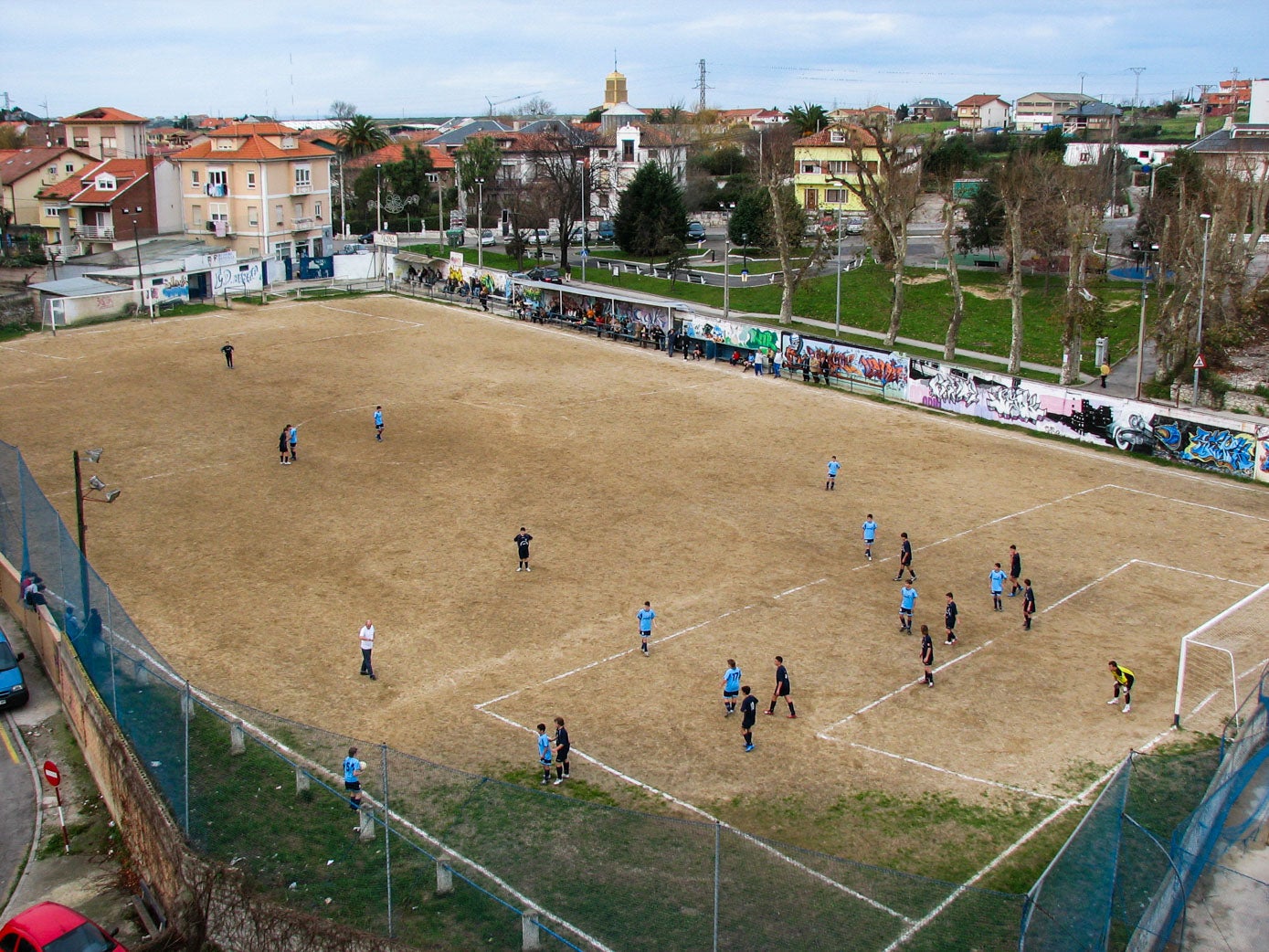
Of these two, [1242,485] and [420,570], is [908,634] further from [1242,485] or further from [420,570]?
[1242,485]

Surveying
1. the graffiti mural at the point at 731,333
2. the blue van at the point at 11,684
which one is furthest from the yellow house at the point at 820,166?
the blue van at the point at 11,684

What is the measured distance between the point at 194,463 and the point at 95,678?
649 inches

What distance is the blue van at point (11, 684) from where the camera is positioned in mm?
22031

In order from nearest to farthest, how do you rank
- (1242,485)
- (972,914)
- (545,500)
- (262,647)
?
(972,914), (262,647), (545,500), (1242,485)

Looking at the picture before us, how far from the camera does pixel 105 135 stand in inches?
3971

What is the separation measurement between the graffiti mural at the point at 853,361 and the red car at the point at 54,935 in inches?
1387

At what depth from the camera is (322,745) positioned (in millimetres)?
18969

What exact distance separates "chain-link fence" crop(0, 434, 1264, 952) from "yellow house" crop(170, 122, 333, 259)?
199 feet

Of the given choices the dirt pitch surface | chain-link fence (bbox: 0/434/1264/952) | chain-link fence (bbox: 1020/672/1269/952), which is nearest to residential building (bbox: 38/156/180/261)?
the dirt pitch surface

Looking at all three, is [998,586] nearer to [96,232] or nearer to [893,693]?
[893,693]

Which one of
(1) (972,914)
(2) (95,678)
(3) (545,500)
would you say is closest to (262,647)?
(2) (95,678)

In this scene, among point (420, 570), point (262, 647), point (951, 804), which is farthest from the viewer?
point (420, 570)

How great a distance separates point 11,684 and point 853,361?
107 ft

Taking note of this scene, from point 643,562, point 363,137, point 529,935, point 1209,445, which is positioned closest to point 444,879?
point 529,935
